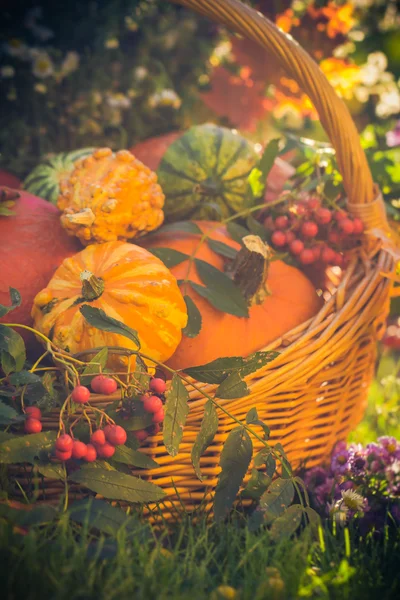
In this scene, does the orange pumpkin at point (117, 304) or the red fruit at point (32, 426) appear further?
the orange pumpkin at point (117, 304)

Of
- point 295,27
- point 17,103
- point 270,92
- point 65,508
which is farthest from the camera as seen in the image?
point 270,92

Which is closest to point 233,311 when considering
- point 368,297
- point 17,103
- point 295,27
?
point 368,297

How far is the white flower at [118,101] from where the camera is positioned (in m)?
2.30

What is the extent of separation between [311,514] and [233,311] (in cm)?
45

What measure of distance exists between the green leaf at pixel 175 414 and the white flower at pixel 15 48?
5.34 feet

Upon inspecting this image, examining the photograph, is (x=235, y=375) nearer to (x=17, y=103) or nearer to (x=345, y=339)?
(x=345, y=339)

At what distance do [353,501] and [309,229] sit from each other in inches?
26.2

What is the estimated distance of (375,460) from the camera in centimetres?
144

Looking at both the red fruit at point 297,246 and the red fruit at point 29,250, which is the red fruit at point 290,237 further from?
the red fruit at point 29,250

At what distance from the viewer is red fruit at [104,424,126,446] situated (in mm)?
1078

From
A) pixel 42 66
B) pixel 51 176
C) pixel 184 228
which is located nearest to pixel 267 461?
pixel 184 228

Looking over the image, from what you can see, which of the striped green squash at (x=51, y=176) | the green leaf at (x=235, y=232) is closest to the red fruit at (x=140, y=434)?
the green leaf at (x=235, y=232)

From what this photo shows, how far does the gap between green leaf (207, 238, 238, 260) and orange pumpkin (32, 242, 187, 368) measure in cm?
19

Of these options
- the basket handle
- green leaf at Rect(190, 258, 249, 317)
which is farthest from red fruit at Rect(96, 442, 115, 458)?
the basket handle
